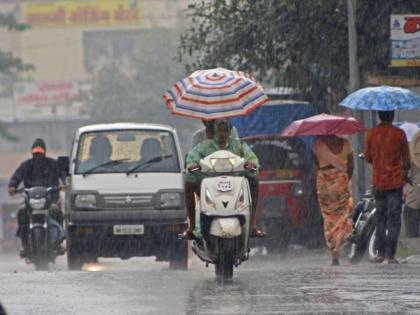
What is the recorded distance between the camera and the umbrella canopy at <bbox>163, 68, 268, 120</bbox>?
14.9 m

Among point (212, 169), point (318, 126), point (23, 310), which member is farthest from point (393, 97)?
point (23, 310)

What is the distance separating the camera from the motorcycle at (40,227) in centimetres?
1861

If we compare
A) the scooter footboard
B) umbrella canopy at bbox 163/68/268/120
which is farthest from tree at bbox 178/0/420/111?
the scooter footboard

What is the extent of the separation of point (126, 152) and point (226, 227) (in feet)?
19.9

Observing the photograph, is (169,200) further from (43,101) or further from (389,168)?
(43,101)

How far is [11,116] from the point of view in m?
79.3

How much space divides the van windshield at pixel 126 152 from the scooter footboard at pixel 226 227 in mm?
5581

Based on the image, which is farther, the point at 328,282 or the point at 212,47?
the point at 212,47

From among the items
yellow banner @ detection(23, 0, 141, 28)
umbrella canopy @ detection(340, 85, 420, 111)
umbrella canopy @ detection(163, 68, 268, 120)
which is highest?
umbrella canopy @ detection(163, 68, 268, 120)

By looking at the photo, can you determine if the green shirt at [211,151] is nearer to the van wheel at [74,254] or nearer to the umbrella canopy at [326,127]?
the umbrella canopy at [326,127]

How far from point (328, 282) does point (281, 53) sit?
44.8 feet

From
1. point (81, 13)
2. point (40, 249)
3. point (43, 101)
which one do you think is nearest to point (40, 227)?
point (40, 249)

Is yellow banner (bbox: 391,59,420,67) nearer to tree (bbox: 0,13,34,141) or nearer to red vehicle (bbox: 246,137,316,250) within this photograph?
red vehicle (bbox: 246,137,316,250)

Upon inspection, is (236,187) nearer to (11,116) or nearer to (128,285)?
(128,285)
